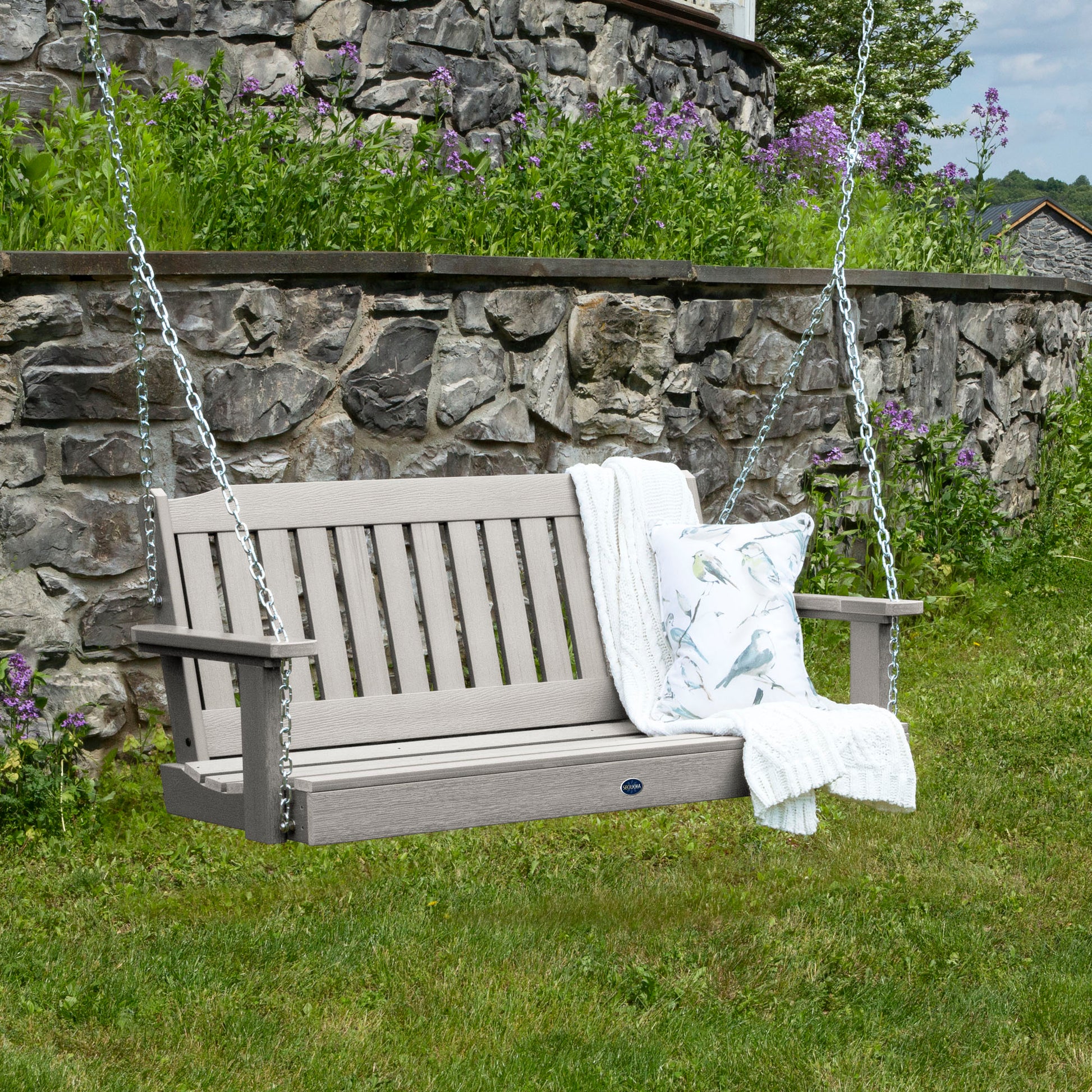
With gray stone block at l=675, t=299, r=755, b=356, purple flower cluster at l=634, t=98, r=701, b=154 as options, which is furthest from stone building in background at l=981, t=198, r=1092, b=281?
gray stone block at l=675, t=299, r=755, b=356

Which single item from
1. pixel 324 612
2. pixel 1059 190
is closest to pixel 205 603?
pixel 324 612

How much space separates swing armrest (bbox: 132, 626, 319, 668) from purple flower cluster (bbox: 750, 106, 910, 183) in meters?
5.25

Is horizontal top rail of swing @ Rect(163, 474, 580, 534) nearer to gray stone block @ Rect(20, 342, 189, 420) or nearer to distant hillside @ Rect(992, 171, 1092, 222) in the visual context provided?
gray stone block @ Rect(20, 342, 189, 420)

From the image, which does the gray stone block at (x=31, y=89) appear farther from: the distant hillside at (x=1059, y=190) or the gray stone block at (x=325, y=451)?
the distant hillside at (x=1059, y=190)

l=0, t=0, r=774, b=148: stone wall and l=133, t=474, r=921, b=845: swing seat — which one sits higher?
l=0, t=0, r=774, b=148: stone wall

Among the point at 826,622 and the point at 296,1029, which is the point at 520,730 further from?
the point at 826,622

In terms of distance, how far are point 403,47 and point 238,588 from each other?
362cm

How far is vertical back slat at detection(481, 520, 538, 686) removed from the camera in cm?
347

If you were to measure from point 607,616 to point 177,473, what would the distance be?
1.49 m

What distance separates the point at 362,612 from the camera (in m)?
3.29

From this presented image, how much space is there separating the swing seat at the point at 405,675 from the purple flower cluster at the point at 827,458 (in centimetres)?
245

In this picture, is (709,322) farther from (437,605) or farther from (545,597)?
(437,605)

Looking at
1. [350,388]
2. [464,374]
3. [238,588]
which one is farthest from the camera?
[464,374]

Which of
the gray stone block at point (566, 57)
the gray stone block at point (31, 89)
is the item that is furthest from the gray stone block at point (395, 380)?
the gray stone block at point (566, 57)
